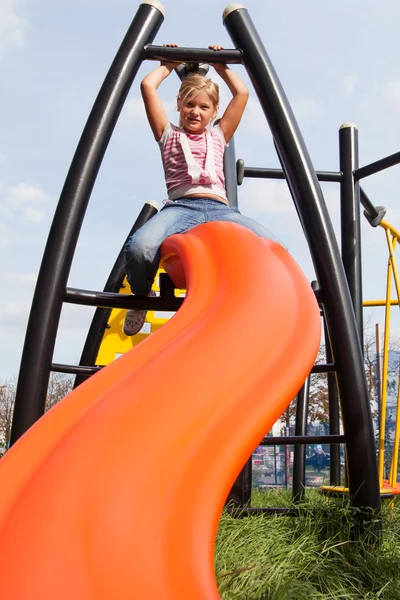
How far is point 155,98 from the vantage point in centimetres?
280

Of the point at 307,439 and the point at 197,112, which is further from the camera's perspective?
the point at 197,112

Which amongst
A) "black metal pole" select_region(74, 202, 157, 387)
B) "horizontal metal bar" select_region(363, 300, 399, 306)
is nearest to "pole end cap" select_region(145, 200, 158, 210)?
"black metal pole" select_region(74, 202, 157, 387)

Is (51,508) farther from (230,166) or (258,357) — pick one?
(230,166)

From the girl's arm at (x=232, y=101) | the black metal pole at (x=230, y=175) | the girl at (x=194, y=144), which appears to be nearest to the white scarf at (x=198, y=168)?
the girl at (x=194, y=144)

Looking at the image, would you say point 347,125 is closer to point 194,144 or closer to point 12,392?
point 194,144

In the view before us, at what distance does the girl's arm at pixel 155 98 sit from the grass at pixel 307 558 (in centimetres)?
178

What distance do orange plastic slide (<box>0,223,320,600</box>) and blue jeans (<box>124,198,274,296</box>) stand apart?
0.60 meters

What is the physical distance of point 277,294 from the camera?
178 centimetres

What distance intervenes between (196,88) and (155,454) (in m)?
2.07

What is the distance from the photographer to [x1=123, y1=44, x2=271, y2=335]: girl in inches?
101

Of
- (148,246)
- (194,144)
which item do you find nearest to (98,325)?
(194,144)

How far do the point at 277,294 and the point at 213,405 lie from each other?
0.58 meters

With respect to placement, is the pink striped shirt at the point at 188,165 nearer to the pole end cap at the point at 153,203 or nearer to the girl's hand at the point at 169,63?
the girl's hand at the point at 169,63

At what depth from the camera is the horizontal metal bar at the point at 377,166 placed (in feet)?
10.4
